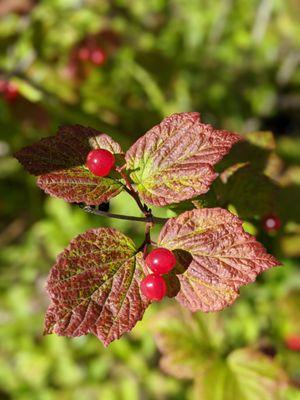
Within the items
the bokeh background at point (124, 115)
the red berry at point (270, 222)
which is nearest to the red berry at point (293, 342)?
the bokeh background at point (124, 115)

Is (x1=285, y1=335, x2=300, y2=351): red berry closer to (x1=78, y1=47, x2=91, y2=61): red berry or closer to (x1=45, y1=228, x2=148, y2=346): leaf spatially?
(x1=45, y1=228, x2=148, y2=346): leaf

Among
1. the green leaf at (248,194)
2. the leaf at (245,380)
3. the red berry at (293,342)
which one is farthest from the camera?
the red berry at (293,342)

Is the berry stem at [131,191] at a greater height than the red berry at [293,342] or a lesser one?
greater

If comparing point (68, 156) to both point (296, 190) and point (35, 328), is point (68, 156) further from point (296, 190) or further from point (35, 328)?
point (35, 328)

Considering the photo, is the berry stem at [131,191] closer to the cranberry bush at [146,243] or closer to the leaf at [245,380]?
the cranberry bush at [146,243]

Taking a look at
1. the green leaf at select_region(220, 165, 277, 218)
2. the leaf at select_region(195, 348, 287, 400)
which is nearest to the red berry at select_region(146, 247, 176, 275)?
the green leaf at select_region(220, 165, 277, 218)

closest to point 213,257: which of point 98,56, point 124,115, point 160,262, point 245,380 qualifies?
point 160,262

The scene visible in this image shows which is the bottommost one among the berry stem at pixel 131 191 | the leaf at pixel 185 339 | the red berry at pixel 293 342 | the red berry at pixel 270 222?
the red berry at pixel 293 342

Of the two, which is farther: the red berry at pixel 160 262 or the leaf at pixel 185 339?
the leaf at pixel 185 339
